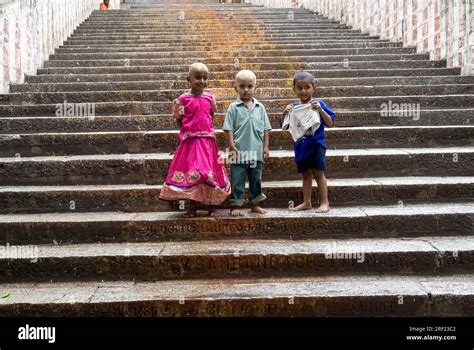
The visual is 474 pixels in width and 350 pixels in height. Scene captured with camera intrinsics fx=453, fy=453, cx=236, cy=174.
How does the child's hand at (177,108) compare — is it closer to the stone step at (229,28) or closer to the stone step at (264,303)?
the stone step at (264,303)

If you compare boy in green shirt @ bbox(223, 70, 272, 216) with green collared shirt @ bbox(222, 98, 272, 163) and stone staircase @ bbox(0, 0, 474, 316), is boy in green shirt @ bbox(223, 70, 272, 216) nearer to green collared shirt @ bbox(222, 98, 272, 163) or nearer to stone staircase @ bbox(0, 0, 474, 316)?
green collared shirt @ bbox(222, 98, 272, 163)

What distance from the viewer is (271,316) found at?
3.03 metres

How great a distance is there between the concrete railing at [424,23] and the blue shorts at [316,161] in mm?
4102

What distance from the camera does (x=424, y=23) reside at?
8.10 meters

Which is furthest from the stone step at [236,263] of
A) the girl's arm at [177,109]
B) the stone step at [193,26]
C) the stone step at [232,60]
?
the stone step at [193,26]

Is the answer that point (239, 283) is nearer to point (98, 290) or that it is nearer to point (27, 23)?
point (98, 290)

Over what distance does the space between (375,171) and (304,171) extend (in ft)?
3.24

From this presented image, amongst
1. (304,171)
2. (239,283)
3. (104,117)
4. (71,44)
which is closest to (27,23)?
(71,44)

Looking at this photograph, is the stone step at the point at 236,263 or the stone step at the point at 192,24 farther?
the stone step at the point at 192,24

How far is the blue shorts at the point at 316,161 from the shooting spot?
3975mm

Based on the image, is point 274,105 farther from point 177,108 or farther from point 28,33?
point 28,33

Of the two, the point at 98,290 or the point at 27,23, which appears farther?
the point at 27,23

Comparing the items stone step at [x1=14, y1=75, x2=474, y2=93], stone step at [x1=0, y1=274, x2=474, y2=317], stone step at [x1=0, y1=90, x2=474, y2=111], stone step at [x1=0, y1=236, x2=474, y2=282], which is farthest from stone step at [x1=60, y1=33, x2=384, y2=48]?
stone step at [x1=0, y1=274, x2=474, y2=317]

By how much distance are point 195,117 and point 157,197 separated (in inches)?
34.8
